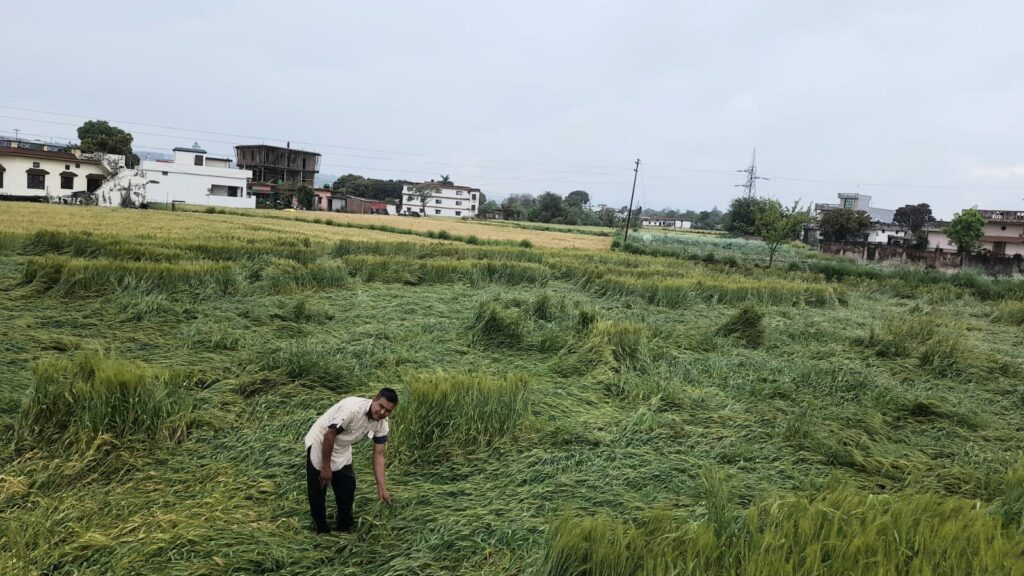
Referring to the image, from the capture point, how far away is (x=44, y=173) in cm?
4244

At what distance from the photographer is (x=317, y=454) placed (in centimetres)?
326

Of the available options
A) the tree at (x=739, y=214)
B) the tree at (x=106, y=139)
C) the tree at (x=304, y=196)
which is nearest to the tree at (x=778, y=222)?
the tree at (x=739, y=214)

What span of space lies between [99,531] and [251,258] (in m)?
13.0

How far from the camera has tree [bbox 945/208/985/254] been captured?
4216 centimetres

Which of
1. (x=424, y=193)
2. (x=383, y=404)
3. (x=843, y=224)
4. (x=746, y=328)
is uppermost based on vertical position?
(x=424, y=193)

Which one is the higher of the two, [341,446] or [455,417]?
[341,446]

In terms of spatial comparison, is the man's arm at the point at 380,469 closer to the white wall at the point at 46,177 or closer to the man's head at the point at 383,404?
the man's head at the point at 383,404

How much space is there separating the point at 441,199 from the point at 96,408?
89576 mm

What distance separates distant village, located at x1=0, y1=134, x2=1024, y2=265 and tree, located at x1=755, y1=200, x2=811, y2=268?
504cm

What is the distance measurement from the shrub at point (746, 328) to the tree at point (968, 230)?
1698 inches

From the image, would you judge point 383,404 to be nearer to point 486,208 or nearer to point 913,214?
point 486,208

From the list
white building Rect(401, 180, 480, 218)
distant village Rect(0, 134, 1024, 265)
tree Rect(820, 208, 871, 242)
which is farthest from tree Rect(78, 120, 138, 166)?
tree Rect(820, 208, 871, 242)

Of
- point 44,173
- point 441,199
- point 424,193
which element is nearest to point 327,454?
point 44,173

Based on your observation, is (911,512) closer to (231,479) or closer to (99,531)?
(231,479)
